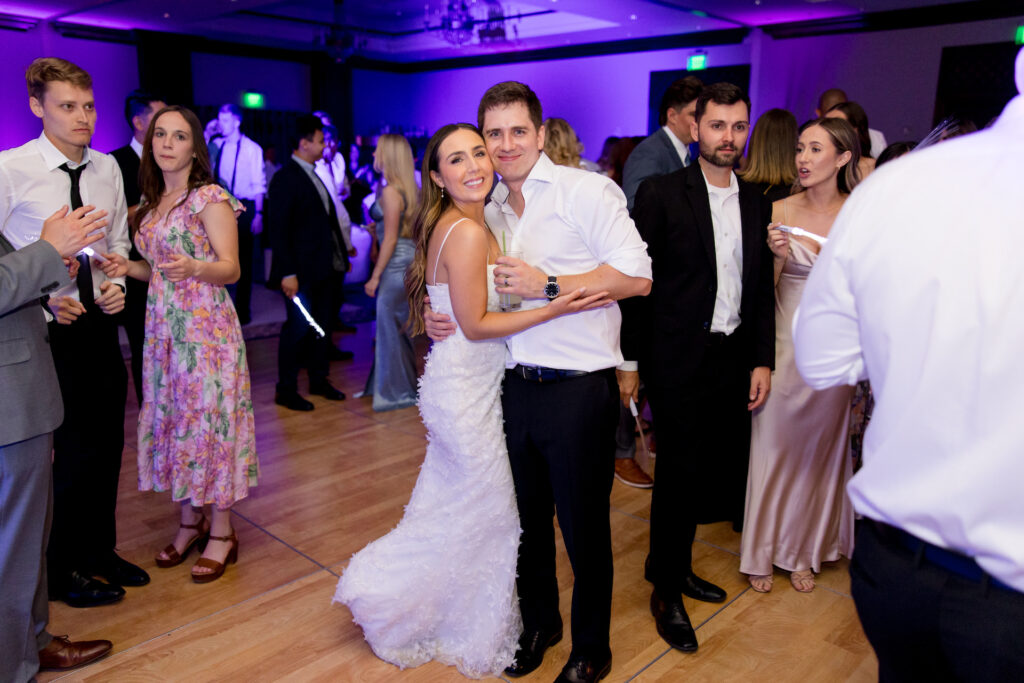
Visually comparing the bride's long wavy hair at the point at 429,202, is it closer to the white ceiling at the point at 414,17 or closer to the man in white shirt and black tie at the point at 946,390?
the man in white shirt and black tie at the point at 946,390

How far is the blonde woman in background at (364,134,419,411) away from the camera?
4.93 m

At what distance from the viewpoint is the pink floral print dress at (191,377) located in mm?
2848

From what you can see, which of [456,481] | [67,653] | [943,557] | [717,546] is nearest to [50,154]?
[67,653]

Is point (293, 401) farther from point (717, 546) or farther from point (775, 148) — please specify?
point (775, 148)

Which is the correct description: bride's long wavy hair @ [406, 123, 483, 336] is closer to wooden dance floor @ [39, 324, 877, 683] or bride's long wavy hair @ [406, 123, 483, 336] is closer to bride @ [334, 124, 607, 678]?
bride @ [334, 124, 607, 678]

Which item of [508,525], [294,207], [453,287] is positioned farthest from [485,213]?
[294,207]

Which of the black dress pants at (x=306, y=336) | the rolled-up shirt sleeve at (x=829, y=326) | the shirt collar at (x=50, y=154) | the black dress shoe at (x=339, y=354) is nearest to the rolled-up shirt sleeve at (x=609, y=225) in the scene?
the rolled-up shirt sleeve at (x=829, y=326)

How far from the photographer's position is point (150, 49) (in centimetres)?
1048

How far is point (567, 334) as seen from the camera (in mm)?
2125

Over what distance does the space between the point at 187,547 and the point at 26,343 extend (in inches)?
53.3

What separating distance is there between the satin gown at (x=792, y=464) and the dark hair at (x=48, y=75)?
255 cm

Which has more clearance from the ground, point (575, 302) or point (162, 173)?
point (162, 173)

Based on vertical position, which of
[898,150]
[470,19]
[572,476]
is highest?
[470,19]

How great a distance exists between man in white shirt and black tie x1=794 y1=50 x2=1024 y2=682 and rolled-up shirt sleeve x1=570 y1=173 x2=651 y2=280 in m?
0.89
